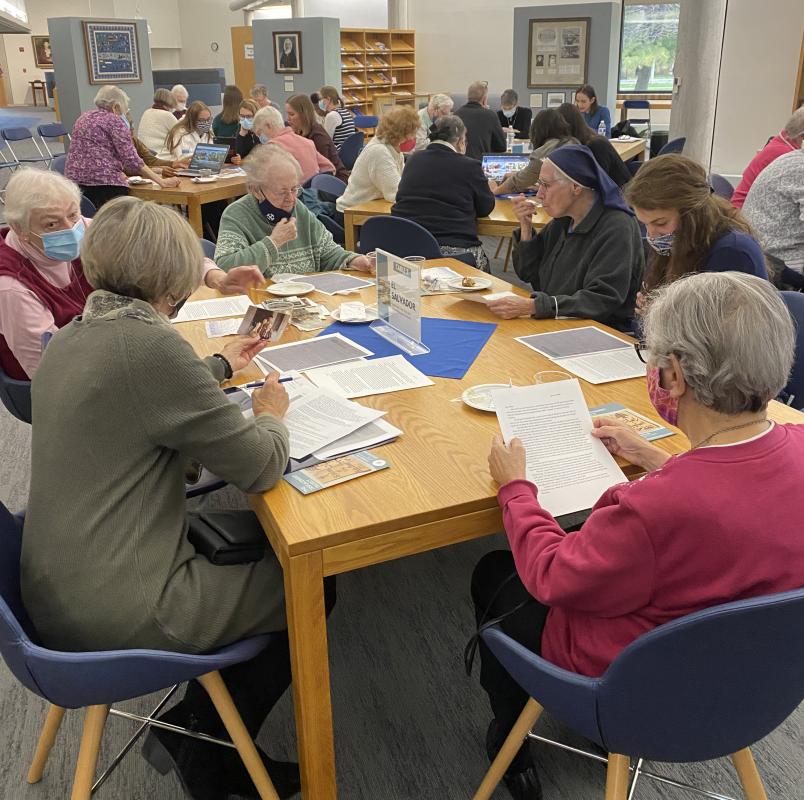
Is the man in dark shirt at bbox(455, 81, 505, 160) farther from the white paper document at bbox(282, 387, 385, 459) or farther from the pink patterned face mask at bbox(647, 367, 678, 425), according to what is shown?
the pink patterned face mask at bbox(647, 367, 678, 425)

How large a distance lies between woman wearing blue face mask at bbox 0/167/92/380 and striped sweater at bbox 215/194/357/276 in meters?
0.70

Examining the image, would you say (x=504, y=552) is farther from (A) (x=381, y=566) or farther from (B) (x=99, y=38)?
(B) (x=99, y=38)

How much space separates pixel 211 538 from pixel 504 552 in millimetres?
662

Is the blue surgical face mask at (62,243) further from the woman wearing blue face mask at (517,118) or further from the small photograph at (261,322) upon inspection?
the woman wearing blue face mask at (517,118)

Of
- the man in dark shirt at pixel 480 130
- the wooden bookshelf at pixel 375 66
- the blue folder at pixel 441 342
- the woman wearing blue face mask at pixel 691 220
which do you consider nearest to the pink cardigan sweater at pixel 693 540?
the blue folder at pixel 441 342

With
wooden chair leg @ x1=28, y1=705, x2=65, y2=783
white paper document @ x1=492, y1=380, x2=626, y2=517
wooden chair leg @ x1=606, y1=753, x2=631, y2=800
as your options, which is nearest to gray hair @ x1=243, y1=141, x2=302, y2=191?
white paper document @ x1=492, y1=380, x2=626, y2=517

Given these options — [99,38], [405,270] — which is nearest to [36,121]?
[99,38]

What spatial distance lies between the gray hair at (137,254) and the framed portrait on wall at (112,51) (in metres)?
11.0

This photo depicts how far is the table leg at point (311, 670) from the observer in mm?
1455

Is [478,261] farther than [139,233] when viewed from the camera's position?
Yes

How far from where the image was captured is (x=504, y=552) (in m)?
1.83

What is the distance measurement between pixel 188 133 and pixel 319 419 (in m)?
6.42

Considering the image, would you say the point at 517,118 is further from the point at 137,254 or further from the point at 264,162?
the point at 137,254

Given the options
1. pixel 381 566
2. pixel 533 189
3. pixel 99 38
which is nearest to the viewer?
pixel 381 566
